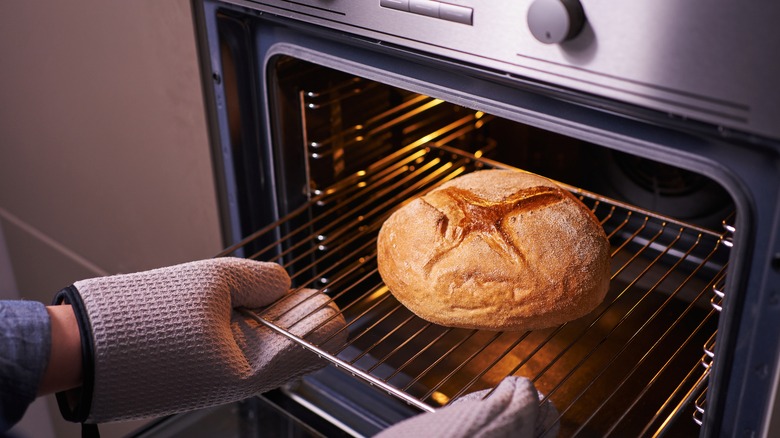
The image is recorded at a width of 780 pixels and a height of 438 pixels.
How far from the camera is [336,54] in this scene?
915 mm

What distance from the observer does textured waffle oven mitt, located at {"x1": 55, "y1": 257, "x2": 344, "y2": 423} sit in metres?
0.83

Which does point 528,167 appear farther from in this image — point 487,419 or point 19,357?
point 19,357

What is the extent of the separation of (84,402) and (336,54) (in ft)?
1.62

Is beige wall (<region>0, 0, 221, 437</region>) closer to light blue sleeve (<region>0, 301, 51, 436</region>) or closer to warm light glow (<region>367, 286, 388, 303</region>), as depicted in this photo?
warm light glow (<region>367, 286, 388, 303</region>)

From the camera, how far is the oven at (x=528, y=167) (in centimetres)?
64

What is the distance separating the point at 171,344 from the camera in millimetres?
850

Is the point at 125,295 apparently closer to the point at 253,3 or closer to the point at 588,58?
the point at 253,3

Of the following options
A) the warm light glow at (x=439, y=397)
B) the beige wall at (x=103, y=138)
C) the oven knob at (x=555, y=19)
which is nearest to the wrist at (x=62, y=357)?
the beige wall at (x=103, y=138)

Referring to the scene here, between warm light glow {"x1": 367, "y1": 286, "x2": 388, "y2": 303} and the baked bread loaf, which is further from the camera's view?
warm light glow {"x1": 367, "y1": 286, "x2": 388, "y2": 303}

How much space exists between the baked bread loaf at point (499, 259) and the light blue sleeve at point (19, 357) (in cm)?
43

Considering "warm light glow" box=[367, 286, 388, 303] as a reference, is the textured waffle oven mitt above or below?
above

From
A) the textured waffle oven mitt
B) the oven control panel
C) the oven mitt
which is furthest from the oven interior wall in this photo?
the oven control panel

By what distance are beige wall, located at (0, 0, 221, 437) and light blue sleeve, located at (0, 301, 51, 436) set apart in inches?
15.8

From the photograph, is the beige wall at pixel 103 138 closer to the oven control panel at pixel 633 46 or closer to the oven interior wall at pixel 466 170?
the oven interior wall at pixel 466 170
